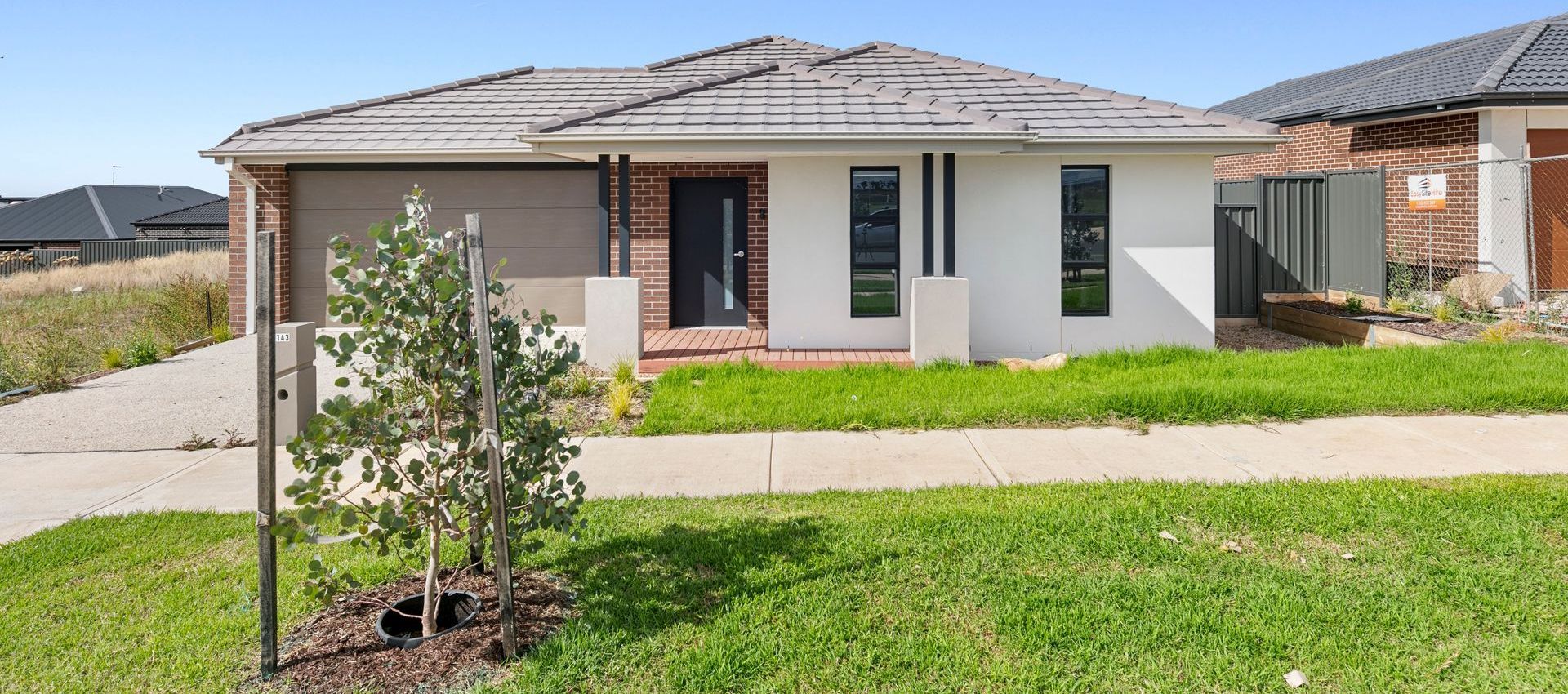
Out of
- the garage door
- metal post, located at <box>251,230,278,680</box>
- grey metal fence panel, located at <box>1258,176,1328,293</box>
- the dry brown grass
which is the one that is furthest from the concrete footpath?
the dry brown grass

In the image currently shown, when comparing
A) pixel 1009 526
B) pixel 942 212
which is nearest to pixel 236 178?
pixel 942 212

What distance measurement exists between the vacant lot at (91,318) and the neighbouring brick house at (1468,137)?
56.8ft

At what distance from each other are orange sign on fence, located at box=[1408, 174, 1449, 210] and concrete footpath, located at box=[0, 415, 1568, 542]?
27.7 ft

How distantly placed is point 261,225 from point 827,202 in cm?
852

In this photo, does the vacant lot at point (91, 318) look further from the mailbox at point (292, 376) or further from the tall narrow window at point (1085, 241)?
the tall narrow window at point (1085, 241)

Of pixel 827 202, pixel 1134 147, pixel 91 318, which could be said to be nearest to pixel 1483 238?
pixel 1134 147

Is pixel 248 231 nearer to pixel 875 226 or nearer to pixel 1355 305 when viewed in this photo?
pixel 875 226

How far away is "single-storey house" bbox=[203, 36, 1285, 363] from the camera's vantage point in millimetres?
10836

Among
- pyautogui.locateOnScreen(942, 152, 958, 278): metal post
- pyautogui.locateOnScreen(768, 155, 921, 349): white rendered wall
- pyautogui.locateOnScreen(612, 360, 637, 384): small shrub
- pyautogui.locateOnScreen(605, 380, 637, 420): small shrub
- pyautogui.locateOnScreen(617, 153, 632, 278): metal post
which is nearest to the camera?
pyautogui.locateOnScreen(605, 380, 637, 420): small shrub

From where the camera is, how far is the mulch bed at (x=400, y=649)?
3697 mm

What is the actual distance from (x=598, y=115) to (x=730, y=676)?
28.0ft

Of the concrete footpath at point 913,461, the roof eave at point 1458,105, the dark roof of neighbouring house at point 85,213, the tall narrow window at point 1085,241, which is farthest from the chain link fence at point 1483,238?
the dark roof of neighbouring house at point 85,213

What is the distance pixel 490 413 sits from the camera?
11.7 ft

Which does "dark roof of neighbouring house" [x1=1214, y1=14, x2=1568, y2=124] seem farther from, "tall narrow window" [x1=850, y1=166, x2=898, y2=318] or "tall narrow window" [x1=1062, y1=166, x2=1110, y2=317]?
"tall narrow window" [x1=850, y1=166, x2=898, y2=318]
